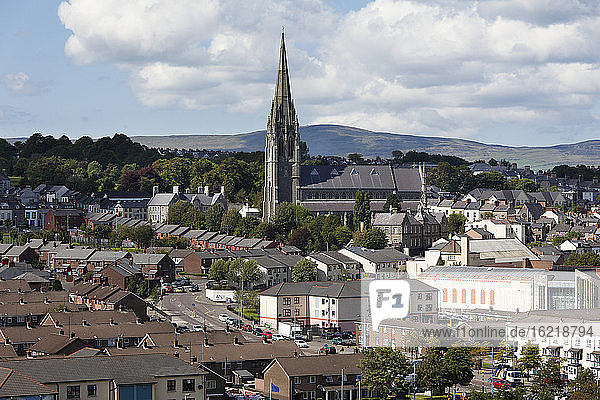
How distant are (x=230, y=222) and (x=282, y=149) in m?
10.7

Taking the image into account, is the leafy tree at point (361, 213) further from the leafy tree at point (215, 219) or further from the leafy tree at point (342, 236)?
the leafy tree at point (215, 219)

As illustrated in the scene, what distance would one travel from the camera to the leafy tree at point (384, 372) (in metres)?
36.4

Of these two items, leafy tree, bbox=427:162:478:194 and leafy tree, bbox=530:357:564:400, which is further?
leafy tree, bbox=427:162:478:194

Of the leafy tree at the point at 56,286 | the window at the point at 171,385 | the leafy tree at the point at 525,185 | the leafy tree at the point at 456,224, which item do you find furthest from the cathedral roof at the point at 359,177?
the window at the point at 171,385

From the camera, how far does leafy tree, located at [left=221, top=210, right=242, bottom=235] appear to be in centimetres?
9306

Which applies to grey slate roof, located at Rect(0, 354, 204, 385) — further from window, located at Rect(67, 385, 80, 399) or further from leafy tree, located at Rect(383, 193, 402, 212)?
leafy tree, located at Rect(383, 193, 402, 212)

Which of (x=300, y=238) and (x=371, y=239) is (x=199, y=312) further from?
(x=300, y=238)

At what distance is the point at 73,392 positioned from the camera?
31547mm

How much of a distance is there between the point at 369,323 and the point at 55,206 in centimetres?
6927

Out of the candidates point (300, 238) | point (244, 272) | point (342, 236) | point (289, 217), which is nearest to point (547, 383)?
point (244, 272)

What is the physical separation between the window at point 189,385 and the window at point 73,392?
11.9 ft

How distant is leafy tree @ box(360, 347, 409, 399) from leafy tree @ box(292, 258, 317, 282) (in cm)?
2955

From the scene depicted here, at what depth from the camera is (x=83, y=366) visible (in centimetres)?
3269

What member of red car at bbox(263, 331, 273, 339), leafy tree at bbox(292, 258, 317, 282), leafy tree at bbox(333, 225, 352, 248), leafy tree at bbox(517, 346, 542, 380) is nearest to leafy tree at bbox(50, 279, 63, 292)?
leafy tree at bbox(292, 258, 317, 282)
